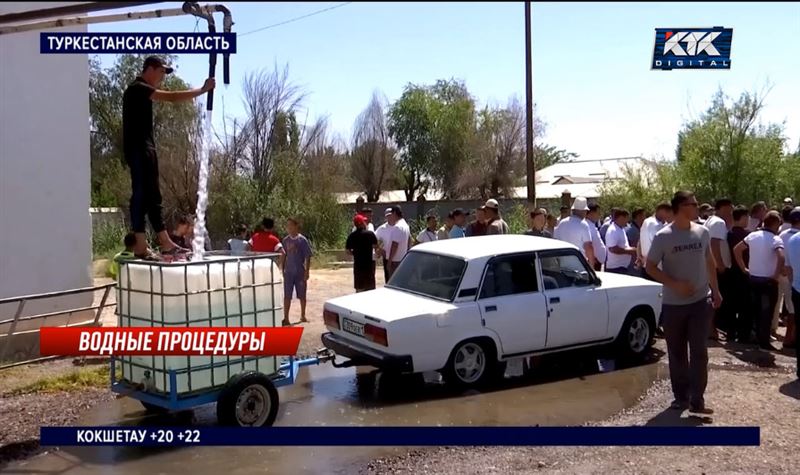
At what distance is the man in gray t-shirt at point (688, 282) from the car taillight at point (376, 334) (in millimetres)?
2598

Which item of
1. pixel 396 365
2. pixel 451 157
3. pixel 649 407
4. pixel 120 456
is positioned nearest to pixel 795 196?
Result: pixel 649 407

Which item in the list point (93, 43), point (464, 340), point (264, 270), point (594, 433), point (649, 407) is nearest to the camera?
point (93, 43)

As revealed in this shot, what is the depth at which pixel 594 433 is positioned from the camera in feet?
19.2

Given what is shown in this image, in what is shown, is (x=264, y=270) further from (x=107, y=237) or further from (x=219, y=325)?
(x=107, y=237)

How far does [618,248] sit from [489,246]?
309 centimetres

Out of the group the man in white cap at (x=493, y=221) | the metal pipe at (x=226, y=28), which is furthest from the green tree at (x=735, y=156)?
the metal pipe at (x=226, y=28)

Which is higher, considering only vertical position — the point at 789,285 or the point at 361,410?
the point at 789,285

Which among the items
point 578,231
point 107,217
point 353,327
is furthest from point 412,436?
point 107,217

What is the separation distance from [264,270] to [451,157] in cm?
3365

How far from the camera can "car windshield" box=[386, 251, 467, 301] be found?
26.8 ft

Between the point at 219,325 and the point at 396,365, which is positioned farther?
the point at 396,365

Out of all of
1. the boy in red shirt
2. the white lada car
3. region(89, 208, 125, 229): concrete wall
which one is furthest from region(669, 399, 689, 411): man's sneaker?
region(89, 208, 125, 229): concrete wall

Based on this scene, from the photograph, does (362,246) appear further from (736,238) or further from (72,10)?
(72,10)

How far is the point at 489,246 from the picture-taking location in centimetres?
859
